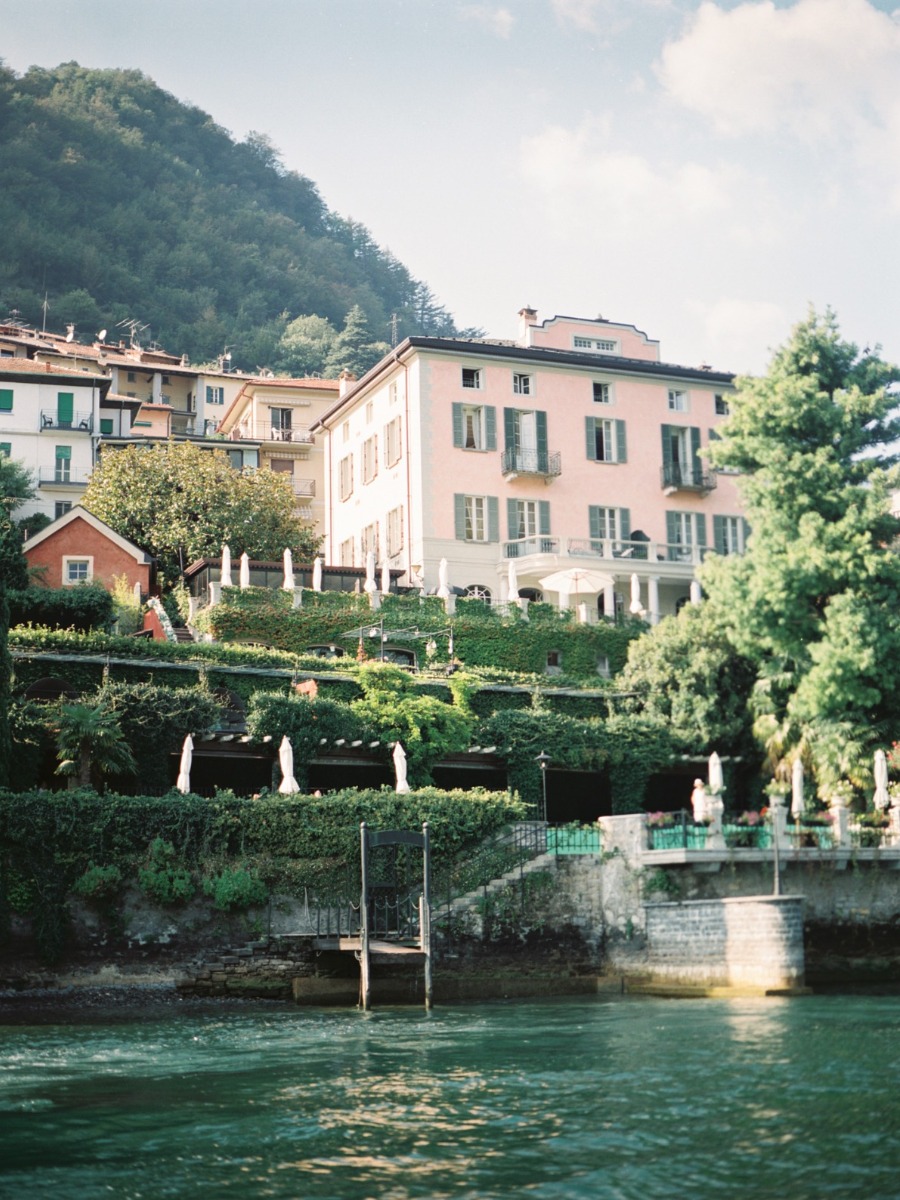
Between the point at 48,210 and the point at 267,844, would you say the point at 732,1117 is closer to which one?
the point at 267,844

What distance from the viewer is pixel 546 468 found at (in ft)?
179

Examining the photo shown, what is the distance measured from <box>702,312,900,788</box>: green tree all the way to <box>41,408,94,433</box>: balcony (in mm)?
38470

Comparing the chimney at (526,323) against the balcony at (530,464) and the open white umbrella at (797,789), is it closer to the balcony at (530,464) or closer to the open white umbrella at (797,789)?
the balcony at (530,464)

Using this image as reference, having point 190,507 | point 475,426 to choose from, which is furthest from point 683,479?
point 190,507

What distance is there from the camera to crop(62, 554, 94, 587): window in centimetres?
5166

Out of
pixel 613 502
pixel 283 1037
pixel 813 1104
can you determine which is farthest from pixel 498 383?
pixel 813 1104

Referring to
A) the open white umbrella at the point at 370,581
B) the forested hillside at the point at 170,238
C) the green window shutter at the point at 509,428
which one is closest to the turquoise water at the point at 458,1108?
the open white umbrella at the point at 370,581

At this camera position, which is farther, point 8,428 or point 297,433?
point 297,433

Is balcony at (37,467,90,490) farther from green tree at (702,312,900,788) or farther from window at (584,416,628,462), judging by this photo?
green tree at (702,312,900,788)

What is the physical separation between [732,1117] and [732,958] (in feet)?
41.8

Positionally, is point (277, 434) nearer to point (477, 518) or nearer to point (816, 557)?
point (477, 518)

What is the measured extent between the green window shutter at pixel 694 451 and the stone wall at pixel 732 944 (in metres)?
29.3

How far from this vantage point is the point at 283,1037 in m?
23.5

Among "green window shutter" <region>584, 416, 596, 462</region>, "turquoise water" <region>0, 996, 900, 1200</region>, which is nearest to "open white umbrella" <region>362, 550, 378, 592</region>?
"green window shutter" <region>584, 416, 596, 462</region>
